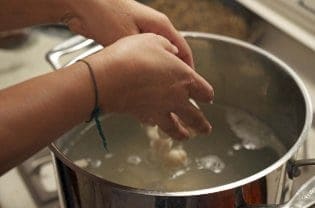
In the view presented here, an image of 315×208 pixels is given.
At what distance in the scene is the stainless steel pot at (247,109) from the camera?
45 cm

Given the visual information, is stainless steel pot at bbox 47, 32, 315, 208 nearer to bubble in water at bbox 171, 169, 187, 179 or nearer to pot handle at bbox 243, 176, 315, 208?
pot handle at bbox 243, 176, 315, 208

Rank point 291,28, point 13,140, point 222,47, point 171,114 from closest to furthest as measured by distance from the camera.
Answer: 1. point 13,140
2. point 171,114
3. point 222,47
4. point 291,28

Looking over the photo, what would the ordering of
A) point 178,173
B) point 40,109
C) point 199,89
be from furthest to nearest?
point 178,173 → point 199,89 → point 40,109

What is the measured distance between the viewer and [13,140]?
392mm

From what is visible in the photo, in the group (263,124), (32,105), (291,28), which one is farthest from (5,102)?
(291,28)

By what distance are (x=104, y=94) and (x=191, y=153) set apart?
0.95 ft

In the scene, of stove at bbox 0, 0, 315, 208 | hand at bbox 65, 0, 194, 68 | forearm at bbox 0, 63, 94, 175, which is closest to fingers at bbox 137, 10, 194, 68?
hand at bbox 65, 0, 194, 68

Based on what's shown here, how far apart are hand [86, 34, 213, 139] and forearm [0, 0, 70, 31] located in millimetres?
110

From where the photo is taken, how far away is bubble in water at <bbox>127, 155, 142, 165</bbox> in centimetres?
68

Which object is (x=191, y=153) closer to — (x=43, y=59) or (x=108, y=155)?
(x=108, y=155)

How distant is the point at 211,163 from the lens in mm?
678

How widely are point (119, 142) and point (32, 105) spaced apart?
0.33 meters

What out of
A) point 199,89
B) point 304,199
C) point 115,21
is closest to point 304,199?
point 304,199

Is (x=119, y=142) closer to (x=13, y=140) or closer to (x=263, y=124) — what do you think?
(x=263, y=124)
